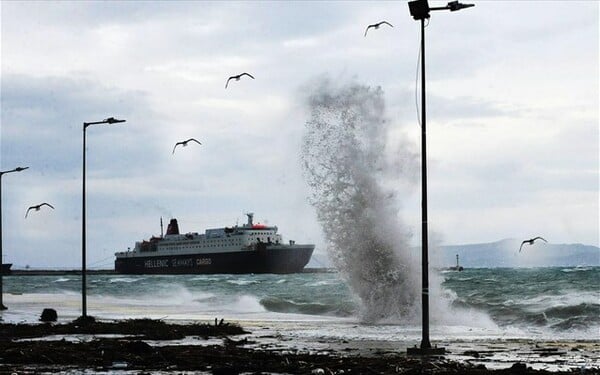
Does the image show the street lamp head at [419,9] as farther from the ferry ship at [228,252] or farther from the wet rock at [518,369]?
the ferry ship at [228,252]

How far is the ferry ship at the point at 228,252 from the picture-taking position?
158125mm

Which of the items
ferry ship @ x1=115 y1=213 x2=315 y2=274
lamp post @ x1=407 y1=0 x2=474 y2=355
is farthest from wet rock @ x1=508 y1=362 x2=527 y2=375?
ferry ship @ x1=115 y1=213 x2=315 y2=274

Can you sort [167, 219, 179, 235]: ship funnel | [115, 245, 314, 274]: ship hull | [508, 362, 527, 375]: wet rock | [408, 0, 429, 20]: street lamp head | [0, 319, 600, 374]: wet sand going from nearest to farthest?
[508, 362, 527, 375]: wet rock < [0, 319, 600, 374]: wet sand < [408, 0, 429, 20]: street lamp head < [115, 245, 314, 274]: ship hull < [167, 219, 179, 235]: ship funnel

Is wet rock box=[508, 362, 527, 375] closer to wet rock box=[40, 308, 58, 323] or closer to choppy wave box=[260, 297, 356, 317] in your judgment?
wet rock box=[40, 308, 58, 323]

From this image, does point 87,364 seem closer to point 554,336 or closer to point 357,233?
point 554,336

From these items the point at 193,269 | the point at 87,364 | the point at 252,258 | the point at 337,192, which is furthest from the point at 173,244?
the point at 87,364

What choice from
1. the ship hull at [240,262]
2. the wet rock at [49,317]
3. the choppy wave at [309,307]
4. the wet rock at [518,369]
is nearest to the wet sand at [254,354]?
the wet rock at [518,369]

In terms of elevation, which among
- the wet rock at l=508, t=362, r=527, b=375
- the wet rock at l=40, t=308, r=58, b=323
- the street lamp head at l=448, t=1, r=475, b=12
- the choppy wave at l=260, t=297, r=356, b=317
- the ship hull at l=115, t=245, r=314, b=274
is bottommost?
the choppy wave at l=260, t=297, r=356, b=317

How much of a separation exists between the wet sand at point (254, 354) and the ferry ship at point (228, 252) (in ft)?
412

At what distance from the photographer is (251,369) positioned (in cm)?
1986

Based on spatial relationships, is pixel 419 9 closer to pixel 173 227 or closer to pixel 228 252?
pixel 228 252

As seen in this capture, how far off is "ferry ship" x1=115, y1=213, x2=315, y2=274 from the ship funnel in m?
3.52

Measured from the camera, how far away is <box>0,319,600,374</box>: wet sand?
64.9ft

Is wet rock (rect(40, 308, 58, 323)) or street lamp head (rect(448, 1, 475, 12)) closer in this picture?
street lamp head (rect(448, 1, 475, 12))
